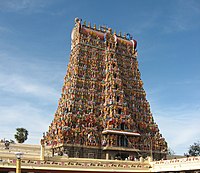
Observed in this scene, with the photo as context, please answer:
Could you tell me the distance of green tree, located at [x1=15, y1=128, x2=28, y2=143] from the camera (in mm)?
Answer: 65875

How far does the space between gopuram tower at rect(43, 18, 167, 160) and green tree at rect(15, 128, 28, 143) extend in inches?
358

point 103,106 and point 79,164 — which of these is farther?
point 103,106

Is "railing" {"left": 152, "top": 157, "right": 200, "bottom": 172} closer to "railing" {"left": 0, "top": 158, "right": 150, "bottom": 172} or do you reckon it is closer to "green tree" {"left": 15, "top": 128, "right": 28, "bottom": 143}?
"railing" {"left": 0, "top": 158, "right": 150, "bottom": 172}

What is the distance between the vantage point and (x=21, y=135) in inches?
2618

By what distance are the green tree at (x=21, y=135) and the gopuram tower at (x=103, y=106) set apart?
9.09 meters

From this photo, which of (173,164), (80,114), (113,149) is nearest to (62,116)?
(80,114)

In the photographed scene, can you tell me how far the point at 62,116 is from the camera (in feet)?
183

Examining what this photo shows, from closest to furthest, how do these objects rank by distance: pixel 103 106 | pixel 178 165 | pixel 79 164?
1. pixel 178 165
2. pixel 79 164
3. pixel 103 106

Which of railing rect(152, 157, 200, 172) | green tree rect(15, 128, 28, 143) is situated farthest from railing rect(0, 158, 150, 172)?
green tree rect(15, 128, 28, 143)

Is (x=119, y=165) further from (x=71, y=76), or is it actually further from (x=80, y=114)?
(x=71, y=76)

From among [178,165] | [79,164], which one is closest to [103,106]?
[79,164]

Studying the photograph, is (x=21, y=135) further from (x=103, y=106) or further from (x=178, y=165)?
(x=178, y=165)

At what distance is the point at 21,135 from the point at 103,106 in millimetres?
21882

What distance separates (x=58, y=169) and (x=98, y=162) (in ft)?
22.7
